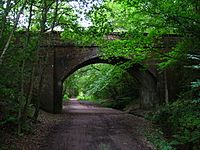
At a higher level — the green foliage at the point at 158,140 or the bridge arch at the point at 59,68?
the bridge arch at the point at 59,68

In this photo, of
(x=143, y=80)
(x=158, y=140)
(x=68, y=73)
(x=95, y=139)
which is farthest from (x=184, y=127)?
(x=143, y=80)

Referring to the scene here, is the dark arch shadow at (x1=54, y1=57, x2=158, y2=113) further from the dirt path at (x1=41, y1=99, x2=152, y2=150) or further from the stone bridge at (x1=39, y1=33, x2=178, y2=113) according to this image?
the dirt path at (x1=41, y1=99, x2=152, y2=150)

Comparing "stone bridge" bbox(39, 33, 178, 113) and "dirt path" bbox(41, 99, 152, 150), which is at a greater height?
"stone bridge" bbox(39, 33, 178, 113)

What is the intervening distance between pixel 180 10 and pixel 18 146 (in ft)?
21.6

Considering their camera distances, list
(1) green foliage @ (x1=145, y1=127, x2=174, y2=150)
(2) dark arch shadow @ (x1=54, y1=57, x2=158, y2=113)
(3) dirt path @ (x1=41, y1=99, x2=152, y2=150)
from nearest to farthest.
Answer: (1) green foliage @ (x1=145, y1=127, x2=174, y2=150)
(3) dirt path @ (x1=41, y1=99, x2=152, y2=150)
(2) dark arch shadow @ (x1=54, y1=57, x2=158, y2=113)

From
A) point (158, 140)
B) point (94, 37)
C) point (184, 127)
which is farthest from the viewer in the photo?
point (94, 37)

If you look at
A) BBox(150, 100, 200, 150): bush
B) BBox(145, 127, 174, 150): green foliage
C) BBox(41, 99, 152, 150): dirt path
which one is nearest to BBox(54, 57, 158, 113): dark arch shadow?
BBox(150, 100, 200, 150): bush

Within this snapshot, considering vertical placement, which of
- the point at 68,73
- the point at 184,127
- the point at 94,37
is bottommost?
the point at 184,127

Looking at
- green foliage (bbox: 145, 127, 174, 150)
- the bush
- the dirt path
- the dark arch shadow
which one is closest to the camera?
the bush

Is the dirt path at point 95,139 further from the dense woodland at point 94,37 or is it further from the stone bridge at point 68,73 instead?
the stone bridge at point 68,73

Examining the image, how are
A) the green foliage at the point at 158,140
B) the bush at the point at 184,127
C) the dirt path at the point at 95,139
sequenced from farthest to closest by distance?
the dirt path at the point at 95,139, the green foliage at the point at 158,140, the bush at the point at 184,127

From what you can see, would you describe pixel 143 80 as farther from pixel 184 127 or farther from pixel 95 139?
pixel 184 127

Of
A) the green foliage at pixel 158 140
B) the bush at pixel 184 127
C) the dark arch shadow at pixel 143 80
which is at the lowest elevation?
the green foliage at pixel 158 140

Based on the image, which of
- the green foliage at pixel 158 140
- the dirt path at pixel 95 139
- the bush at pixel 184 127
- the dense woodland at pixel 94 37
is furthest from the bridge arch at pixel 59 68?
the green foliage at pixel 158 140
